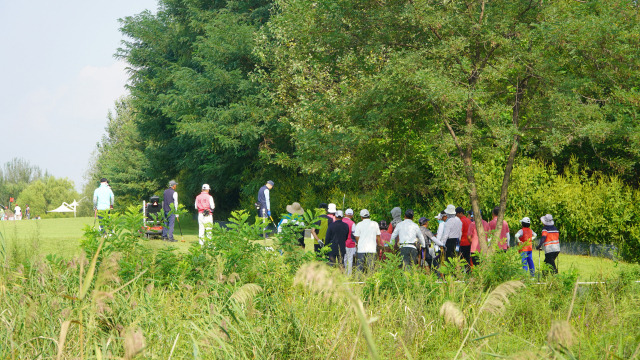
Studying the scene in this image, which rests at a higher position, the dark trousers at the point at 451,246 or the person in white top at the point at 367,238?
the person in white top at the point at 367,238

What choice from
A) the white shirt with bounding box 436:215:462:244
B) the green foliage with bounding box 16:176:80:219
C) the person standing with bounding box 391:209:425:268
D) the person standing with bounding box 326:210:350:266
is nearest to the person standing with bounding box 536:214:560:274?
the white shirt with bounding box 436:215:462:244

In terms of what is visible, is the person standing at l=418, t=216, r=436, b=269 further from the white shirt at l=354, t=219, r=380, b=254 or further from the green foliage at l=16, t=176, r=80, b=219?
the green foliage at l=16, t=176, r=80, b=219

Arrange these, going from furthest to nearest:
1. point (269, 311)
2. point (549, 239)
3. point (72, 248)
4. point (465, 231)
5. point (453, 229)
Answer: point (72, 248), point (465, 231), point (549, 239), point (453, 229), point (269, 311)

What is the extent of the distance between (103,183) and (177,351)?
42.4 ft

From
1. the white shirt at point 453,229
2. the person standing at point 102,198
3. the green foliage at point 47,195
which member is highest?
the green foliage at point 47,195

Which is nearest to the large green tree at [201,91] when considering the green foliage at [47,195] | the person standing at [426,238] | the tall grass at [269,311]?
the person standing at [426,238]

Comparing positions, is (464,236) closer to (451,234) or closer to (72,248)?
(451,234)

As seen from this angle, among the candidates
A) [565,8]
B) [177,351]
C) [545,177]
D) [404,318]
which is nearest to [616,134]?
[565,8]

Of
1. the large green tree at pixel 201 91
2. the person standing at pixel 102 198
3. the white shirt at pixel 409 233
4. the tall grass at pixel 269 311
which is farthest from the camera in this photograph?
the large green tree at pixel 201 91

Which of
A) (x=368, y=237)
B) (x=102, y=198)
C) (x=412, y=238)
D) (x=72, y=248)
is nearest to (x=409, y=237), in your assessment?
(x=412, y=238)

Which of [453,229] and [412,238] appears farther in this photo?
[453,229]

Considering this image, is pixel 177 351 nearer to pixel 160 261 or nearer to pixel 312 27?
pixel 160 261

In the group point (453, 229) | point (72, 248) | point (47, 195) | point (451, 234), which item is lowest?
point (72, 248)

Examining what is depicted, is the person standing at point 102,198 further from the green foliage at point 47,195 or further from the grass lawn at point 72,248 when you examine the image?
the green foliage at point 47,195
